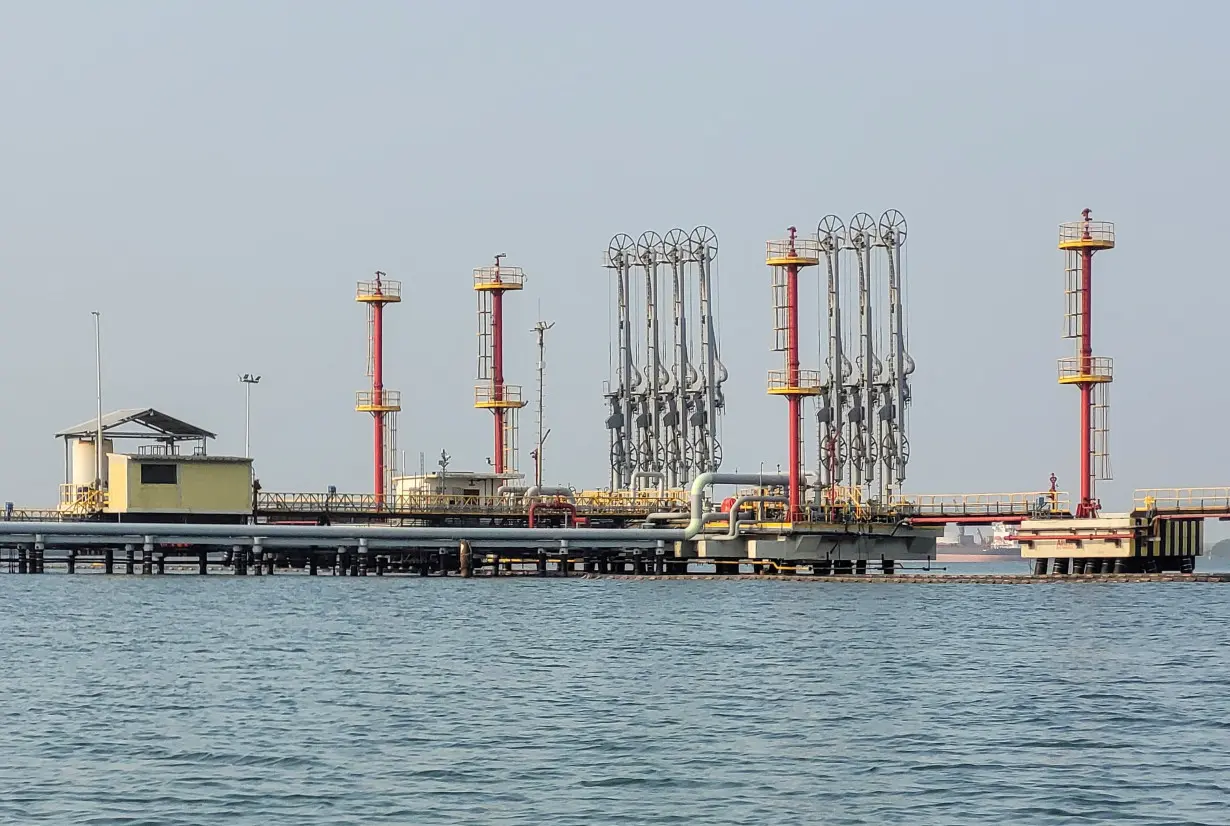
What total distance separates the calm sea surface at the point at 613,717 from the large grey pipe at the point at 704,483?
2848 cm

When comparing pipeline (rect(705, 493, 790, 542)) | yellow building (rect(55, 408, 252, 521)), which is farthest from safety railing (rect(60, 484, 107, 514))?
pipeline (rect(705, 493, 790, 542))

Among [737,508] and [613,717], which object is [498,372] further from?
[613,717]

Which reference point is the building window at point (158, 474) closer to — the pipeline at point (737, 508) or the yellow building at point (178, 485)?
the yellow building at point (178, 485)

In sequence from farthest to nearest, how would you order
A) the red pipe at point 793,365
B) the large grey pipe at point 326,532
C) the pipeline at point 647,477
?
the pipeline at point 647,477 < the red pipe at point 793,365 < the large grey pipe at point 326,532

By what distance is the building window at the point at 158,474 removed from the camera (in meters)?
101

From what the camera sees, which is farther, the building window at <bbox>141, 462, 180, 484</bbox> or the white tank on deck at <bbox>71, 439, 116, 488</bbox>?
the white tank on deck at <bbox>71, 439, 116, 488</bbox>

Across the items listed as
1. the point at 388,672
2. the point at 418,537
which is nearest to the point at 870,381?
the point at 418,537

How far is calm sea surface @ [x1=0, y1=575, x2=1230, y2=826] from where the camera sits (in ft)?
107

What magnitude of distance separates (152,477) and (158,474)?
1.11ft

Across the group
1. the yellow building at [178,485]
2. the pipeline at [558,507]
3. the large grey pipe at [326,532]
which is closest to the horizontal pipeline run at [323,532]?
the large grey pipe at [326,532]

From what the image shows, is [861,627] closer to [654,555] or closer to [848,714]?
[848,714]

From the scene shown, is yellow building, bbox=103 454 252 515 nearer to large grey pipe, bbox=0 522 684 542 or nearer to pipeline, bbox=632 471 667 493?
large grey pipe, bbox=0 522 684 542

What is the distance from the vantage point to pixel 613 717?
42875 mm

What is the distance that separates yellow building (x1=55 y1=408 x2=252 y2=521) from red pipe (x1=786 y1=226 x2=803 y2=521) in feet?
87.5
